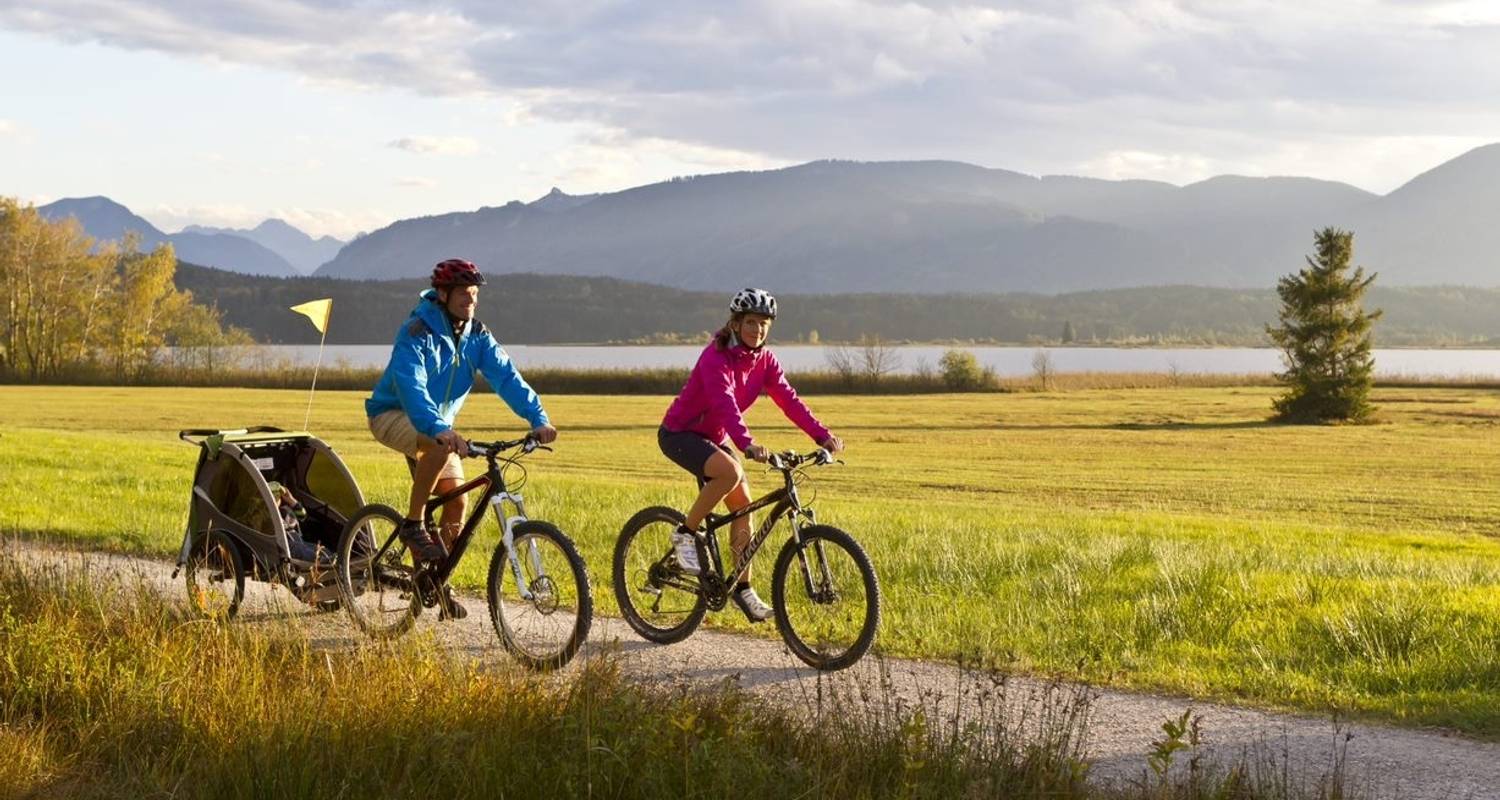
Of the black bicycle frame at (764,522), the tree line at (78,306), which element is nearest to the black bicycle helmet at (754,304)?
the black bicycle frame at (764,522)

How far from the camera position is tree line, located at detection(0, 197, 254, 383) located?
9356 centimetres

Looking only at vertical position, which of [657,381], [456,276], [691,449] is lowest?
[657,381]

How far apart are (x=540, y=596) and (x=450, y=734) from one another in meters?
1.65

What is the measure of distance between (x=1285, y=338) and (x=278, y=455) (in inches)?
Answer: 2467

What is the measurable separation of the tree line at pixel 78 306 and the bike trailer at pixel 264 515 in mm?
87168

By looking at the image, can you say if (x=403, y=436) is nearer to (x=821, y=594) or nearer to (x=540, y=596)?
(x=540, y=596)

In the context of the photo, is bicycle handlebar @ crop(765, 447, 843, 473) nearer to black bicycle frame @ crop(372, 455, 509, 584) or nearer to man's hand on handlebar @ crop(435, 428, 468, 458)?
black bicycle frame @ crop(372, 455, 509, 584)

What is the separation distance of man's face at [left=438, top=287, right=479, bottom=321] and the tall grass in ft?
6.49

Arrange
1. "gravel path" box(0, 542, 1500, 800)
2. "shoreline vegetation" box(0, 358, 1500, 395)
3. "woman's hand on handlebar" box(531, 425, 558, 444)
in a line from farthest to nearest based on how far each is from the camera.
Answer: "shoreline vegetation" box(0, 358, 1500, 395) → "woman's hand on handlebar" box(531, 425, 558, 444) → "gravel path" box(0, 542, 1500, 800)

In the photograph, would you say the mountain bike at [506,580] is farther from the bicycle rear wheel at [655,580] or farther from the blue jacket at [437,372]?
the bicycle rear wheel at [655,580]

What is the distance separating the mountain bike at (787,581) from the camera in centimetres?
790

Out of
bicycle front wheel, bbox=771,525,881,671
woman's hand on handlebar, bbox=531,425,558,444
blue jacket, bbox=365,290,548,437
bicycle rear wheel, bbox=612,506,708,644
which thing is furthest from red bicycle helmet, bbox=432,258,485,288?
bicycle front wheel, bbox=771,525,881,671

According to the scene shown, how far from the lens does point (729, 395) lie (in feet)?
27.2

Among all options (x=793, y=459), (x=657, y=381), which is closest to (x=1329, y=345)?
(x=657, y=381)
